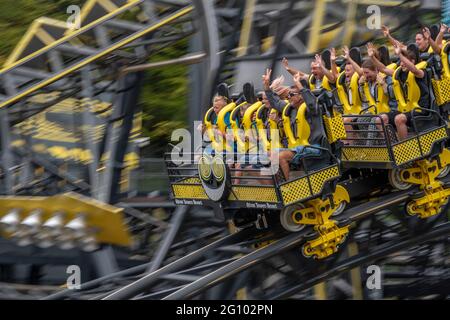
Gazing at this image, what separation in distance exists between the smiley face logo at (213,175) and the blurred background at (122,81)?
1.88 metres

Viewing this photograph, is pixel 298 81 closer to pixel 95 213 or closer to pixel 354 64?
pixel 354 64

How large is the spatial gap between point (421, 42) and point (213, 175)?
2.81m

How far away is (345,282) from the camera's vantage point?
594 inches

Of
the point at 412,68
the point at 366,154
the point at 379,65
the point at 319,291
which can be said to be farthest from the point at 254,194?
the point at 319,291

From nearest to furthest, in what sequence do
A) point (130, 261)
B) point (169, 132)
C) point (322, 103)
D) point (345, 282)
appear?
point (322, 103) < point (345, 282) < point (130, 261) < point (169, 132)

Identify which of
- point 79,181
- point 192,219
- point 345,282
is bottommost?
point 345,282

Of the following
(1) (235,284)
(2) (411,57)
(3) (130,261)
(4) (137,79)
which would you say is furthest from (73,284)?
(2) (411,57)

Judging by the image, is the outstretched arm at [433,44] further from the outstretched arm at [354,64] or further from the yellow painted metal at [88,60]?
the yellow painted metal at [88,60]

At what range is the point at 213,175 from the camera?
511 inches

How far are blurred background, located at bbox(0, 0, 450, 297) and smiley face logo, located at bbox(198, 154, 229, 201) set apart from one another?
1.88 metres

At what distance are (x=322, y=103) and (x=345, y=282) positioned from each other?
3.13 metres

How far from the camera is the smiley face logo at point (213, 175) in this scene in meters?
12.9
